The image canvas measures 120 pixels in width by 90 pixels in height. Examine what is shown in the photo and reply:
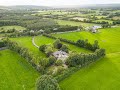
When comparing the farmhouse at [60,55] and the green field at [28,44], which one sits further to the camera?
the green field at [28,44]

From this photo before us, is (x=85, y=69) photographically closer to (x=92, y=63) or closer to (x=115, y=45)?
(x=92, y=63)

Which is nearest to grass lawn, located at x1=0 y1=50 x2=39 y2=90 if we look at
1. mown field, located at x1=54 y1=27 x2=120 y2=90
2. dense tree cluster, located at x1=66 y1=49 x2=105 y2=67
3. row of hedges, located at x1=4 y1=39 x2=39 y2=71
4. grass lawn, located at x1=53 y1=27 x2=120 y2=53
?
row of hedges, located at x1=4 y1=39 x2=39 y2=71

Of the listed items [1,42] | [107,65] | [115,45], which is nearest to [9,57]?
[1,42]

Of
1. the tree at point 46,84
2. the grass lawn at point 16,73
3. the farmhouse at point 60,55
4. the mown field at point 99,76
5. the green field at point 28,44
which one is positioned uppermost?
the tree at point 46,84

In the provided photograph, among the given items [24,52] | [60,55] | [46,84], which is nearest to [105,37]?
[60,55]

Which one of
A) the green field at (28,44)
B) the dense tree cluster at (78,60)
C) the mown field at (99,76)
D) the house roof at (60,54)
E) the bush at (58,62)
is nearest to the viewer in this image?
the mown field at (99,76)

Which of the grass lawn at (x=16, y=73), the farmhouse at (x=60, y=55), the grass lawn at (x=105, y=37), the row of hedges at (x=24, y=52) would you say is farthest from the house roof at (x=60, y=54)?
the grass lawn at (x=105, y=37)

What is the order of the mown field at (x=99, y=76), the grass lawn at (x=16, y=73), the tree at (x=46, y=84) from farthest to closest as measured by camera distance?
the grass lawn at (x=16, y=73)
the mown field at (x=99, y=76)
the tree at (x=46, y=84)

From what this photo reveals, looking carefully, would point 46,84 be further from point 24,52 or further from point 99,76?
point 24,52

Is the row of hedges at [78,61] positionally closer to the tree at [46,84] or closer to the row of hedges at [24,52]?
the row of hedges at [24,52]

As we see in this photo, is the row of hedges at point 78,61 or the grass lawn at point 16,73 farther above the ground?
the row of hedges at point 78,61
